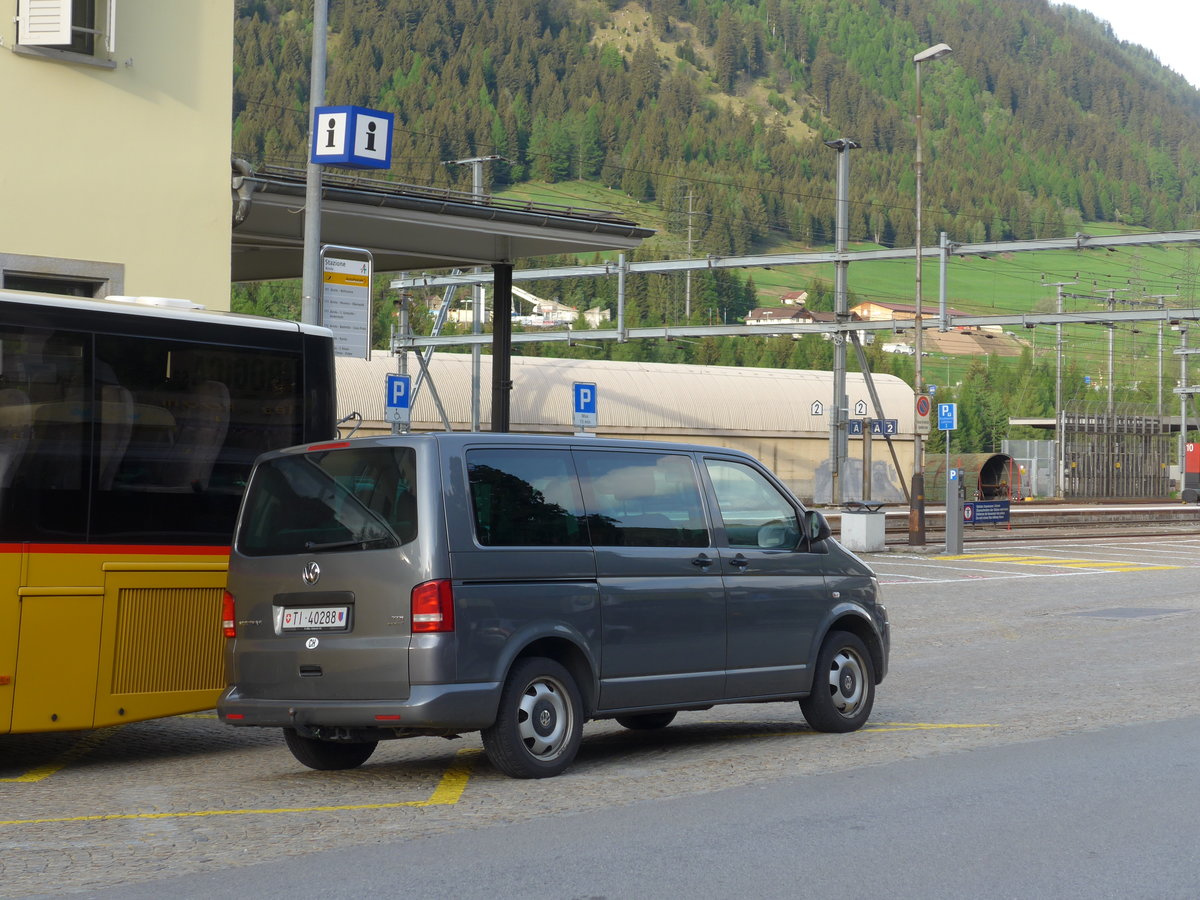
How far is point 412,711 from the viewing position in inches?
311

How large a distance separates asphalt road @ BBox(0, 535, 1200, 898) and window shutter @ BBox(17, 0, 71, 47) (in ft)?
23.6

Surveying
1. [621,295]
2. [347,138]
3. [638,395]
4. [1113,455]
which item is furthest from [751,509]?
[1113,455]

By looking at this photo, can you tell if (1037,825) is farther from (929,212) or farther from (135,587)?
(929,212)

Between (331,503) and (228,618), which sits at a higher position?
(331,503)

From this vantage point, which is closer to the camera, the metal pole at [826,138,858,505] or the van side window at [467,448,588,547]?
the van side window at [467,448,588,547]

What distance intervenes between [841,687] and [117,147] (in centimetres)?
980

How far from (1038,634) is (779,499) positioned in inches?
332

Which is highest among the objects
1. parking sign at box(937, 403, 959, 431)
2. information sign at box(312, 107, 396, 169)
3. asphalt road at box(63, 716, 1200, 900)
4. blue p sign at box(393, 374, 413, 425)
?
information sign at box(312, 107, 396, 169)

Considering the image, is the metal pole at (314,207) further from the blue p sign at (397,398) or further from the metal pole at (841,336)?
the metal pole at (841,336)

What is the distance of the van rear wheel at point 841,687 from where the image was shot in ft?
33.0

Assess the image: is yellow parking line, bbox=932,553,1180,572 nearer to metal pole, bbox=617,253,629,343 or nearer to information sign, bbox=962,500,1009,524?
information sign, bbox=962,500,1009,524

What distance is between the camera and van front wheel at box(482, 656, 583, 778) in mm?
8227

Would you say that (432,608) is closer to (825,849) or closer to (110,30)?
(825,849)

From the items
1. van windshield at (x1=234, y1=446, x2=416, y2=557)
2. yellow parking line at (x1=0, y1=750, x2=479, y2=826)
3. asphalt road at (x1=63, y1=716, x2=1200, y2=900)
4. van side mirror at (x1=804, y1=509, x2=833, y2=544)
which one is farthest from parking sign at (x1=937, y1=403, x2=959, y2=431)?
yellow parking line at (x1=0, y1=750, x2=479, y2=826)
